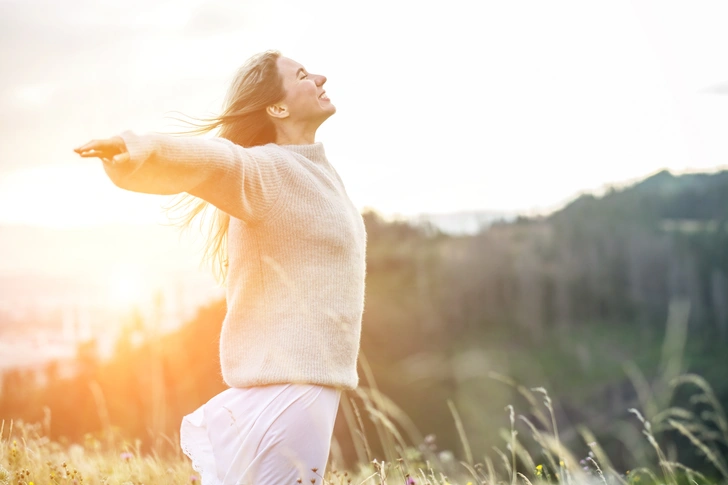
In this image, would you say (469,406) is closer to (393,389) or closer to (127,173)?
(393,389)

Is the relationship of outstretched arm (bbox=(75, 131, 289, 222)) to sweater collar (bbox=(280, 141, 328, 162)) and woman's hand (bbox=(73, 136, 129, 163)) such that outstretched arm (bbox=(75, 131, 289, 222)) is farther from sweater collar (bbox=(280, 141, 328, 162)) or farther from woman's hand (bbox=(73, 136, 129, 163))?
sweater collar (bbox=(280, 141, 328, 162))

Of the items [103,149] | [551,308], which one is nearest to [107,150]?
[103,149]

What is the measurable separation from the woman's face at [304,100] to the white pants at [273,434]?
828mm

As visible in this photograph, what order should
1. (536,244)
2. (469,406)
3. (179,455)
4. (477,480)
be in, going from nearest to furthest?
(477,480)
(179,455)
(469,406)
(536,244)

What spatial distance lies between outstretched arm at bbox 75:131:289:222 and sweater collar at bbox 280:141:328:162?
7.6 inches

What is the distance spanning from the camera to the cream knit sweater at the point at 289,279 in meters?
1.76

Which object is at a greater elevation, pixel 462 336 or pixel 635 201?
pixel 635 201

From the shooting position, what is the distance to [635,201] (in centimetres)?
8262

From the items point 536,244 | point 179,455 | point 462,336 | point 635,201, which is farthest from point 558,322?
point 179,455

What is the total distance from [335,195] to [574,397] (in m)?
64.5

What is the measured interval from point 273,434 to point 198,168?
688 millimetres

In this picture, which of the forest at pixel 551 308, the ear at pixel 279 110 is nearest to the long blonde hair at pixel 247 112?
the ear at pixel 279 110

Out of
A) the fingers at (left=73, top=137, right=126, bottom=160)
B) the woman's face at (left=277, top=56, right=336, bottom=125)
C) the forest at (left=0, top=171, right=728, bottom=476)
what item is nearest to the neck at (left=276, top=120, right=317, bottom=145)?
the woman's face at (left=277, top=56, right=336, bottom=125)

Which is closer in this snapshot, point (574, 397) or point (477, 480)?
point (477, 480)
